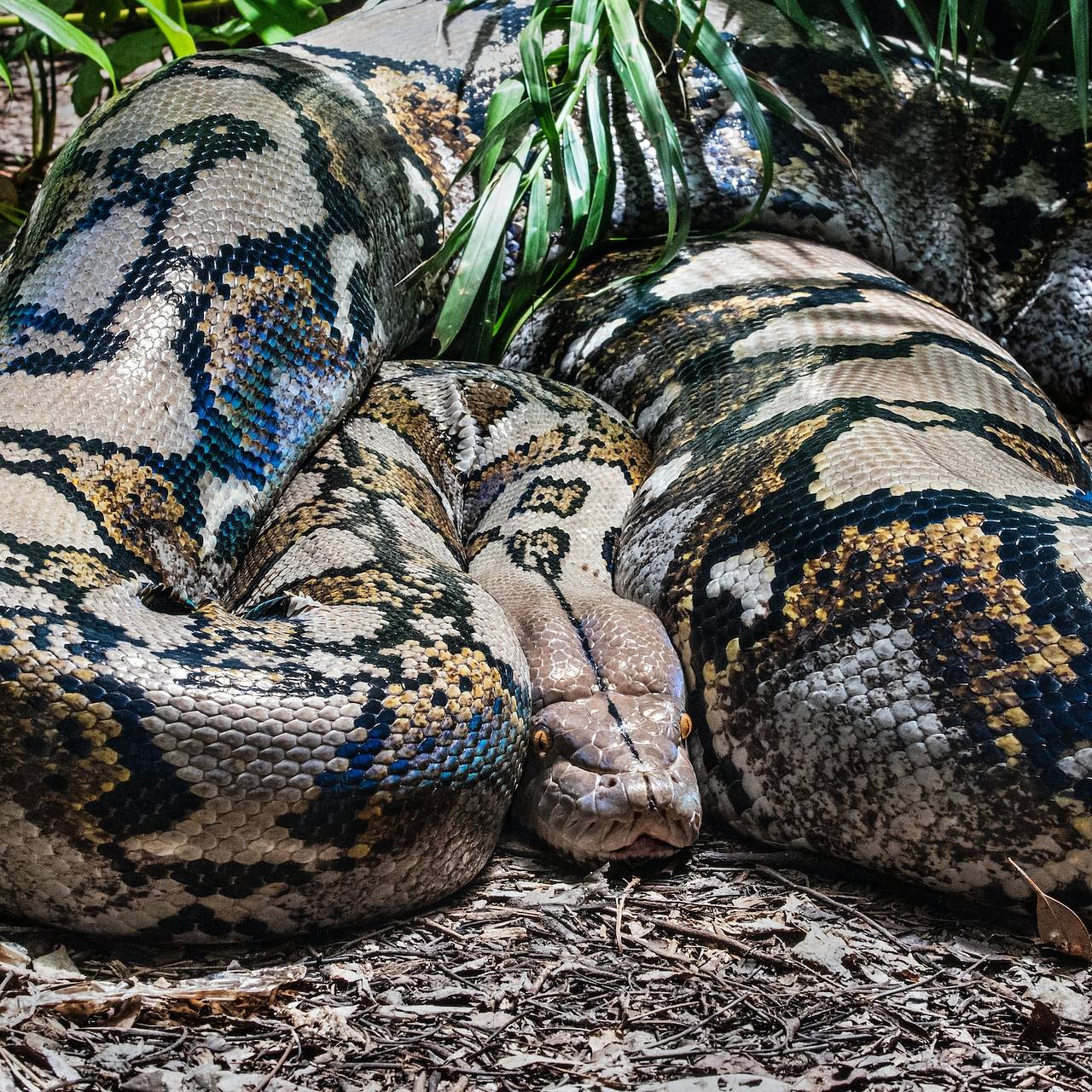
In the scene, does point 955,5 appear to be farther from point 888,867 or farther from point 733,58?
point 888,867

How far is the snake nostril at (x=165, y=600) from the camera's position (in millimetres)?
3178

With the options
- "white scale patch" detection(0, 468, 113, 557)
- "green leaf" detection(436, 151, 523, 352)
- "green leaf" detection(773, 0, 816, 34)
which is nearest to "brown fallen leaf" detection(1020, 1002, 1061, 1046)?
"white scale patch" detection(0, 468, 113, 557)

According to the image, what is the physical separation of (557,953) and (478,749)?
532mm

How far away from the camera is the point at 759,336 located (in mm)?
4434

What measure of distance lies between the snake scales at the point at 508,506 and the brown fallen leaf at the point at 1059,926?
0.06 meters

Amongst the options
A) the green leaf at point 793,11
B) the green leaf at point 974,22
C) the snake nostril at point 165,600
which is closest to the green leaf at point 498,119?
the green leaf at point 793,11

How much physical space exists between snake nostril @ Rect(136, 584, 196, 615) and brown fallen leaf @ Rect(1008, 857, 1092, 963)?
94.5 inches

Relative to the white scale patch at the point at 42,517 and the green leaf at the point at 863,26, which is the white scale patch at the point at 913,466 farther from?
the green leaf at the point at 863,26

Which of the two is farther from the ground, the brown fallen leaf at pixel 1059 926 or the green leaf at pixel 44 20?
the green leaf at pixel 44 20

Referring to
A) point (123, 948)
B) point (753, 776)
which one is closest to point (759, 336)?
point (753, 776)

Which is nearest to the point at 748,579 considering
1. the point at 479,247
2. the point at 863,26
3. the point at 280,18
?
the point at 479,247

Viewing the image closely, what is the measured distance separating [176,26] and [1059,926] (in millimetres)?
4793

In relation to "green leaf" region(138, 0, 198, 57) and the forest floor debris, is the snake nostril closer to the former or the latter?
the forest floor debris

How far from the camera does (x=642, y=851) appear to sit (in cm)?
306
